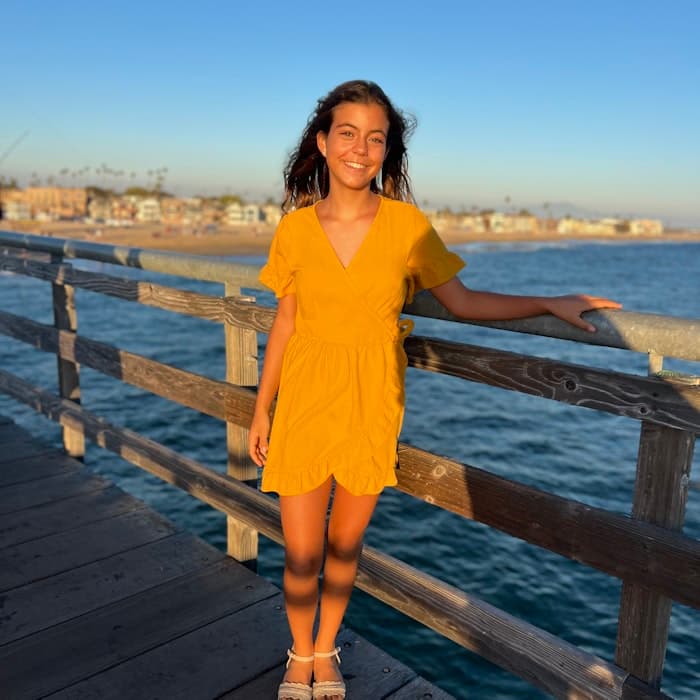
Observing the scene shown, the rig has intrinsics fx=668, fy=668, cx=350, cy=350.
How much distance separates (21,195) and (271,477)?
221 metres

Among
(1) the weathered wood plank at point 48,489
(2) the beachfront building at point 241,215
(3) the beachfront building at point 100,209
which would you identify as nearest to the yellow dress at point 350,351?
(1) the weathered wood plank at point 48,489

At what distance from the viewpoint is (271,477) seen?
2098mm

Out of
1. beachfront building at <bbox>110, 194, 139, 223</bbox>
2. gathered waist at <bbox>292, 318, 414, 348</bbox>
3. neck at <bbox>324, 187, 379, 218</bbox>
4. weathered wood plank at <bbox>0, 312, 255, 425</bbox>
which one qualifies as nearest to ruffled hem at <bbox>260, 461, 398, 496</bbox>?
gathered waist at <bbox>292, 318, 414, 348</bbox>

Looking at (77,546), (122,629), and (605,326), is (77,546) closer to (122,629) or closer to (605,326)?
(122,629)

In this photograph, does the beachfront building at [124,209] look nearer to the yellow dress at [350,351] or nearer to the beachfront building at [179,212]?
the beachfront building at [179,212]

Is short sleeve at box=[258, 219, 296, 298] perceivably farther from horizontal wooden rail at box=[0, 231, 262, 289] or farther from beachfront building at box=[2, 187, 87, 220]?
beachfront building at box=[2, 187, 87, 220]

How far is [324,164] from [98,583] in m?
2.01

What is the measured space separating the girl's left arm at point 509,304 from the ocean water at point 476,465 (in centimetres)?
484

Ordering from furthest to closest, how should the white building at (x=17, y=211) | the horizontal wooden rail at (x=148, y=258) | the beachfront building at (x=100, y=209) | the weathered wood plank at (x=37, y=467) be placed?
1. the beachfront building at (x=100, y=209)
2. the white building at (x=17, y=211)
3. the weathered wood plank at (x=37, y=467)
4. the horizontal wooden rail at (x=148, y=258)

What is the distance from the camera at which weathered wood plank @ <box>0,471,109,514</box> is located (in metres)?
3.69

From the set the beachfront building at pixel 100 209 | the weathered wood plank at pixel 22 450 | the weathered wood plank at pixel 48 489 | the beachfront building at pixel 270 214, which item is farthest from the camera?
the beachfront building at pixel 270 214

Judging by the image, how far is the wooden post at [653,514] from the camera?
171 cm

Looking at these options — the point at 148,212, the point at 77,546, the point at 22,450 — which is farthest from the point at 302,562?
the point at 148,212

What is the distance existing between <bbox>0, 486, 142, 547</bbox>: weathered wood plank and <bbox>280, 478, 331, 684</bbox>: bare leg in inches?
66.4
